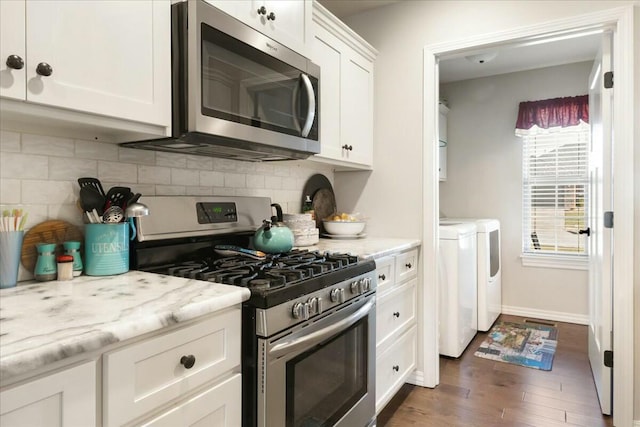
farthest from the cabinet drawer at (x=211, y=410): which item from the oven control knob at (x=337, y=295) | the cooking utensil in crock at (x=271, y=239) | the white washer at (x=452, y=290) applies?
the white washer at (x=452, y=290)

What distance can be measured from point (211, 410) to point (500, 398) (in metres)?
2.06

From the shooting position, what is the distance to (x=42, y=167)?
1.29m

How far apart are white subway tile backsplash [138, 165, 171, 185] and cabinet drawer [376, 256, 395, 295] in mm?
1054

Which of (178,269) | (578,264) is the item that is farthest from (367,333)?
(578,264)

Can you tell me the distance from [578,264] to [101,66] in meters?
4.41

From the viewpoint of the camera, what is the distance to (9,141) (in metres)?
1.22

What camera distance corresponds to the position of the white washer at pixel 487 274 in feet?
11.8

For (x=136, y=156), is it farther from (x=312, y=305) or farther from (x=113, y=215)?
(x=312, y=305)

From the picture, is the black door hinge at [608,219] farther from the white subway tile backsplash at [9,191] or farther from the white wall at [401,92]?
the white subway tile backsplash at [9,191]

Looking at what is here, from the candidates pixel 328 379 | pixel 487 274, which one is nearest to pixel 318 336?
pixel 328 379

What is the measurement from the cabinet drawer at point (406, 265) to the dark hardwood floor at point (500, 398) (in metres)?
0.74

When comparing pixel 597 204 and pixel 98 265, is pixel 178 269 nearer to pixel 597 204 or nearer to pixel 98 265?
pixel 98 265

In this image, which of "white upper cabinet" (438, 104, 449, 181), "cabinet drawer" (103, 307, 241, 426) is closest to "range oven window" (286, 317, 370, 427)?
"cabinet drawer" (103, 307, 241, 426)

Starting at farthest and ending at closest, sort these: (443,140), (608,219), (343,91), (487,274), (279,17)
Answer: (443,140) < (487,274) < (343,91) < (608,219) < (279,17)
